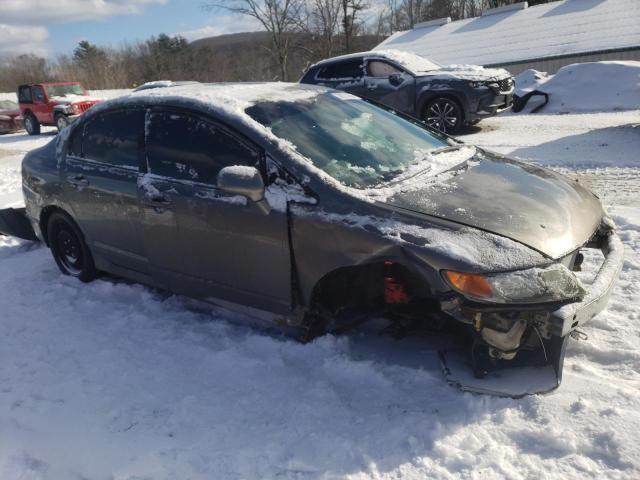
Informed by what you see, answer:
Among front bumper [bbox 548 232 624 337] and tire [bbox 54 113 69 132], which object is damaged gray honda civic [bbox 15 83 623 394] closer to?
front bumper [bbox 548 232 624 337]

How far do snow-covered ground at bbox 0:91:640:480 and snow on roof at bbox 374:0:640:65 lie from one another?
69.5 feet

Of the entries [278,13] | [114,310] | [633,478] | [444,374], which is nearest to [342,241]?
[444,374]

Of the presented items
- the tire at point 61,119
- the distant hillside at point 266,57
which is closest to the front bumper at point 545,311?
the tire at point 61,119

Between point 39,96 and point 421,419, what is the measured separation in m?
19.5

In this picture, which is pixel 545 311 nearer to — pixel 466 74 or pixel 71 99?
Answer: pixel 466 74

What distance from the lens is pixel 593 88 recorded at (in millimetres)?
14023

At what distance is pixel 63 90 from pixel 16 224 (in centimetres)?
1555

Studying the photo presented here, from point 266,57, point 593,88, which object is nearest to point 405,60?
point 593,88

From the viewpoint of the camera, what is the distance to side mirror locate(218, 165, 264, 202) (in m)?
2.89

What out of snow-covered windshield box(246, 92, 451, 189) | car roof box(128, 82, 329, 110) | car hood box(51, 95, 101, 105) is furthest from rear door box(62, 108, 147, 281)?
car hood box(51, 95, 101, 105)

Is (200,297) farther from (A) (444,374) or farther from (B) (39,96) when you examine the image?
(B) (39,96)

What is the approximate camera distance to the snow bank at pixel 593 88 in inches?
524

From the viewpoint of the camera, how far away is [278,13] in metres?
33.3

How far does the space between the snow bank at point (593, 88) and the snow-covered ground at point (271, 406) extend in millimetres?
11055
